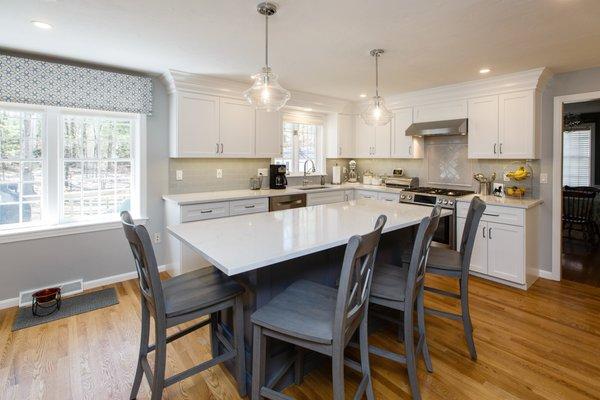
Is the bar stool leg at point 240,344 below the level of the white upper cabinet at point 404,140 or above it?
below

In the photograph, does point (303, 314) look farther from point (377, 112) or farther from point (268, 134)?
point (268, 134)

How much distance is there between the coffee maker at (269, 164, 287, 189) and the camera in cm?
472

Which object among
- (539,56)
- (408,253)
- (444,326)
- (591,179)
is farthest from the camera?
(591,179)

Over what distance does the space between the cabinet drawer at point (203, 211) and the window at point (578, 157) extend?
6.20 metres

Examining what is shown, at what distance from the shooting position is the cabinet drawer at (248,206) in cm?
393

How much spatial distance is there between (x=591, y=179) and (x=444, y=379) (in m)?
6.10

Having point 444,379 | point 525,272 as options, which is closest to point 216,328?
point 444,379

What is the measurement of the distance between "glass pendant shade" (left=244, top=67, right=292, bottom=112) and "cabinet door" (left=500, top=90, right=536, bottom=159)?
2.88m

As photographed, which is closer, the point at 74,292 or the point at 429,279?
the point at 74,292

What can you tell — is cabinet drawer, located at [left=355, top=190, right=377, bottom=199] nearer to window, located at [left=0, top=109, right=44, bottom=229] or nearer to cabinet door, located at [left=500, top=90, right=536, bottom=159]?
cabinet door, located at [left=500, top=90, right=536, bottom=159]

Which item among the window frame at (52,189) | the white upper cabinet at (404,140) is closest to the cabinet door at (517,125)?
the white upper cabinet at (404,140)

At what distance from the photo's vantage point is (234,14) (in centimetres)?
230

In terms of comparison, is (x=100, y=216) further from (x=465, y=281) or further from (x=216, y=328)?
(x=465, y=281)

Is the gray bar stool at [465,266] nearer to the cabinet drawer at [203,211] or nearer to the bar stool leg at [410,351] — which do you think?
the bar stool leg at [410,351]
